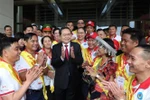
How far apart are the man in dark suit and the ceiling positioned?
681 centimetres

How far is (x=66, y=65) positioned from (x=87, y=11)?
7835 millimetres

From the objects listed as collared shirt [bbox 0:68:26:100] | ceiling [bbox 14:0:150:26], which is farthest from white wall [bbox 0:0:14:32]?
collared shirt [bbox 0:68:26:100]

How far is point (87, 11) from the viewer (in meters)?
11.1

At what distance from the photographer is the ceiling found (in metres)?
10.6

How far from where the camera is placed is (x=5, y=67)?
195 cm

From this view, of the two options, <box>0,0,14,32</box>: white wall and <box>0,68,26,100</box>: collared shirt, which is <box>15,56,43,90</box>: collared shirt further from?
<box>0,0,14,32</box>: white wall

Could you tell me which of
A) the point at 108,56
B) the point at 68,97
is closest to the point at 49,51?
the point at 68,97

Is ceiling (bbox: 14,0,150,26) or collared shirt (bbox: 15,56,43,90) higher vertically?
ceiling (bbox: 14,0,150,26)

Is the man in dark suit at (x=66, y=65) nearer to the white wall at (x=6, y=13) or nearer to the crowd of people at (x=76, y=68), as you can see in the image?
the crowd of people at (x=76, y=68)

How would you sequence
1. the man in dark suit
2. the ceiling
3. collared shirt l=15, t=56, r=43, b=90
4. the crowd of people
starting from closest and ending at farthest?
the crowd of people → collared shirt l=15, t=56, r=43, b=90 → the man in dark suit → the ceiling

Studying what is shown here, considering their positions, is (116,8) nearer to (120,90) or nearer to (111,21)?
(111,21)

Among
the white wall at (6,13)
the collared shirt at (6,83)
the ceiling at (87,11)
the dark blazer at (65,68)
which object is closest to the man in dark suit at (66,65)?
the dark blazer at (65,68)

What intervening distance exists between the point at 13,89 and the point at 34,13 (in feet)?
32.2

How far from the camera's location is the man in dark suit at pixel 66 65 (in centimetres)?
363
